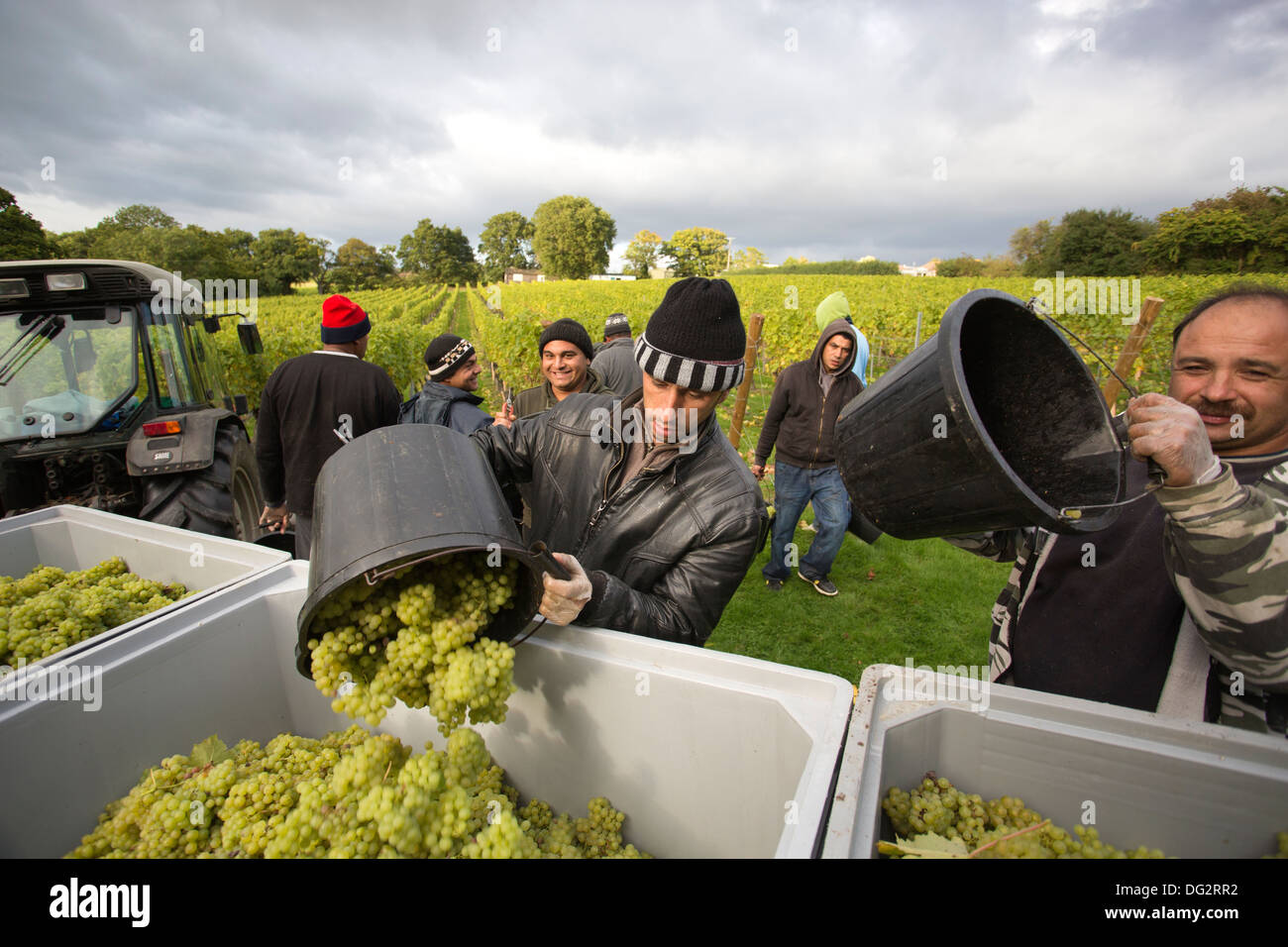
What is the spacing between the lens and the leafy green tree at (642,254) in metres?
97.5

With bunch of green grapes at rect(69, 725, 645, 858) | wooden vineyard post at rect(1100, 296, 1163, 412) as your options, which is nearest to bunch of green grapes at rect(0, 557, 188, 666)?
bunch of green grapes at rect(69, 725, 645, 858)

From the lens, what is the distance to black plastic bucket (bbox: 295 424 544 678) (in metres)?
1.18

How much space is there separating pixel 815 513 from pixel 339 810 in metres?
4.40

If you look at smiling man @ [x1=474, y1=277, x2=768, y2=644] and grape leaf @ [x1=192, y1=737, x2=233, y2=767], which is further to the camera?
smiling man @ [x1=474, y1=277, x2=768, y2=644]

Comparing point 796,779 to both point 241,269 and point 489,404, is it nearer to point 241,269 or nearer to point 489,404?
point 489,404

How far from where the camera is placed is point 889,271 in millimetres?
72125

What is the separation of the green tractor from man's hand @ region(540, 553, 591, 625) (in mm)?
3693

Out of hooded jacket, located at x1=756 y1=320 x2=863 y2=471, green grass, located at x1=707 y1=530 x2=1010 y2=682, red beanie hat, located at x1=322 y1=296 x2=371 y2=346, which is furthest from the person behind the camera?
hooded jacket, located at x1=756 y1=320 x2=863 y2=471

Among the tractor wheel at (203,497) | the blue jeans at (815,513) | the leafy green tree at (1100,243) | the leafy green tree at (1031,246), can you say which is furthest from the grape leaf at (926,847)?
the leafy green tree at (1031,246)

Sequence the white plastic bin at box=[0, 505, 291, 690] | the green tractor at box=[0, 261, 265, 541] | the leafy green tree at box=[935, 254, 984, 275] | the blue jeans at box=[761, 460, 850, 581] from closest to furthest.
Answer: the white plastic bin at box=[0, 505, 291, 690] < the green tractor at box=[0, 261, 265, 541] < the blue jeans at box=[761, 460, 850, 581] < the leafy green tree at box=[935, 254, 984, 275]

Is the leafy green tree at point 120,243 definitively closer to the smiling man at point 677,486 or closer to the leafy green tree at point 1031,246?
the smiling man at point 677,486

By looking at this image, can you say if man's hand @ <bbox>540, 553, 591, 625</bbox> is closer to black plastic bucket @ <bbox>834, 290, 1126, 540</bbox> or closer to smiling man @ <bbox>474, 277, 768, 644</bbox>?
smiling man @ <bbox>474, 277, 768, 644</bbox>

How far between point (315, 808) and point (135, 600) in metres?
1.45
